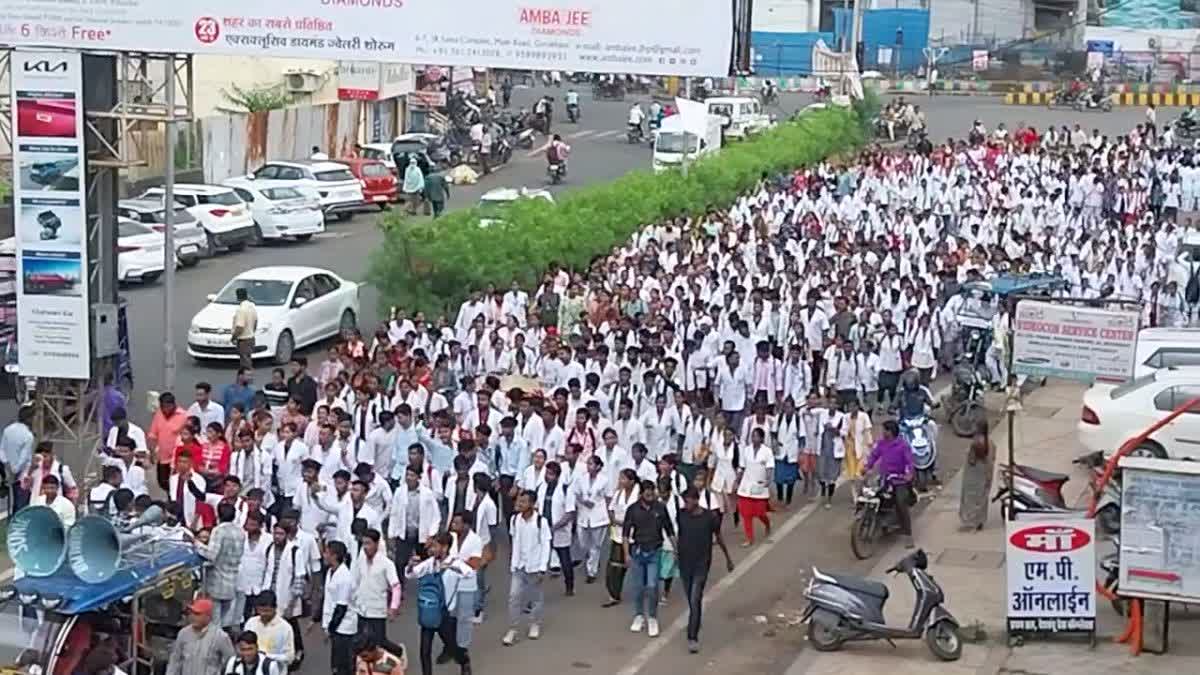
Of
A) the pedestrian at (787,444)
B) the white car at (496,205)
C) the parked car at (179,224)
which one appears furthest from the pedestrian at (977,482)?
the parked car at (179,224)

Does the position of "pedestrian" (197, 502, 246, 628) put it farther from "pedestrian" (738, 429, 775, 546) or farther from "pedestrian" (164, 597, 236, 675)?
"pedestrian" (738, 429, 775, 546)

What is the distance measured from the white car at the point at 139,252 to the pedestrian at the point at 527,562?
15.5 m

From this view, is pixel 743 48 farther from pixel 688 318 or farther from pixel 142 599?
pixel 142 599

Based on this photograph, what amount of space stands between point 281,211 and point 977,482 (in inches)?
750

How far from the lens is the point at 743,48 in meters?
17.8

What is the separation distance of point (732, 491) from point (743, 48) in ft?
13.0

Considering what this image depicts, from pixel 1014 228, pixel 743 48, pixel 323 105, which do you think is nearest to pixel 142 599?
pixel 743 48

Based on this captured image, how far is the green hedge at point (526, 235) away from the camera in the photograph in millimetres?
24422

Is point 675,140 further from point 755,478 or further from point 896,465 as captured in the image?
point 755,478

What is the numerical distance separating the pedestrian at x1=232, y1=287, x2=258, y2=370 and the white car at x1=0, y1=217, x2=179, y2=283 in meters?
5.73

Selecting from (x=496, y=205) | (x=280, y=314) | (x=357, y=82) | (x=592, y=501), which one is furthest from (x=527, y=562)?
(x=357, y=82)

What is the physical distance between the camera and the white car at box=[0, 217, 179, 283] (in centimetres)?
2902

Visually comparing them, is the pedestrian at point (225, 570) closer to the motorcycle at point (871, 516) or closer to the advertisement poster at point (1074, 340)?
the motorcycle at point (871, 516)

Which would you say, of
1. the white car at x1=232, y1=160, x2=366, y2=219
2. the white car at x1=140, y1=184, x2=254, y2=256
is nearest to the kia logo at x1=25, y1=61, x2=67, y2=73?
the white car at x1=140, y1=184, x2=254, y2=256
